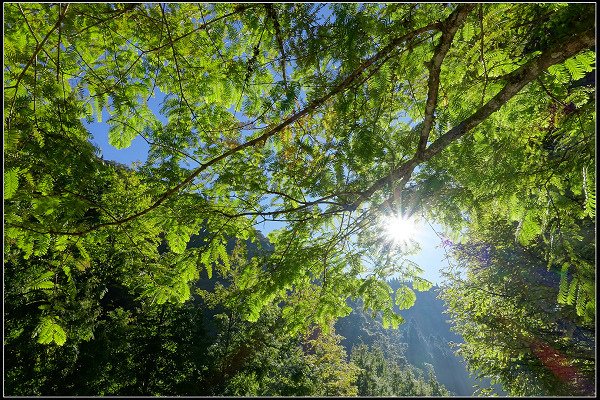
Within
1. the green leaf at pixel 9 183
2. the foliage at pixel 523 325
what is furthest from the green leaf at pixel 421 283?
the foliage at pixel 523 325

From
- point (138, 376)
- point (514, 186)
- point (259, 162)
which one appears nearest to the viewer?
point (514, 186)

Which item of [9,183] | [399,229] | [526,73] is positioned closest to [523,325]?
[399,229]

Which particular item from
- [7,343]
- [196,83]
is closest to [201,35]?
[196,83]

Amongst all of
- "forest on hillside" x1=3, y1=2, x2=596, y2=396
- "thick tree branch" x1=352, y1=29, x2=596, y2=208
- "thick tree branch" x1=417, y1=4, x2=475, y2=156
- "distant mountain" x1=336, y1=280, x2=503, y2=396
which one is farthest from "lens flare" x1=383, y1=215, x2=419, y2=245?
"distant mountain" x1=336, y1=280, x2=503, y2=396

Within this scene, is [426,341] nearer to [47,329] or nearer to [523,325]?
[523,325]

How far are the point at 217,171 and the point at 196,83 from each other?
92 centimetres

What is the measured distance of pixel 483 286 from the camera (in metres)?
11.9

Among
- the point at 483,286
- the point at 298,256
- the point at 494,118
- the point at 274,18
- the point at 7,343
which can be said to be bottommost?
the point at 7,343

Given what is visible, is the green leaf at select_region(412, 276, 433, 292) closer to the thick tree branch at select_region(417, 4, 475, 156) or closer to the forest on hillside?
the forest on hillside

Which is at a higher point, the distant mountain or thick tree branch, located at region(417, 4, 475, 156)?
thick tree branch, located at region(417, 4, 475, 156)

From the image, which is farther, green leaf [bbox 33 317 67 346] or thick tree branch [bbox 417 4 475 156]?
green leaf [bbox 33 317 67 346]

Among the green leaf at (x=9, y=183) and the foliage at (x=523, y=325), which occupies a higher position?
the green leaf at (x=9, y=183)

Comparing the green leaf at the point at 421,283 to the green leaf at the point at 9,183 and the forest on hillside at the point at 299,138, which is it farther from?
the green leaf at the point at 9,183

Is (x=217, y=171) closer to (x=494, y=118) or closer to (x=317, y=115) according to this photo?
(x=317, y=115)
